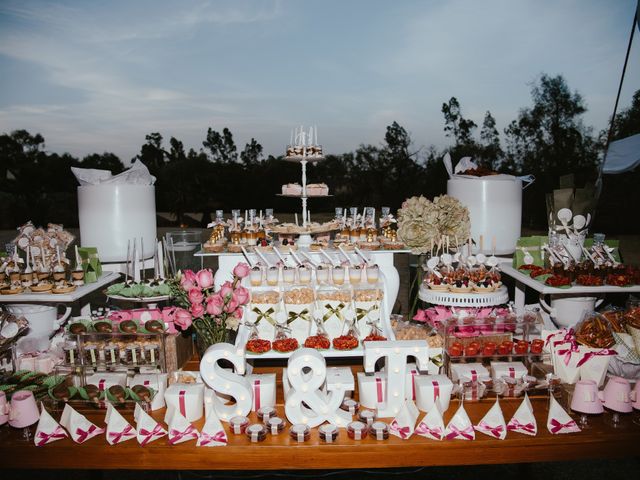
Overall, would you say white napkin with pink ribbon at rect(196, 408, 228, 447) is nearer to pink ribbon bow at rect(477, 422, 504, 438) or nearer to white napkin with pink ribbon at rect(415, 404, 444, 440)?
white napkin with pink ribbon at rect(415, 404, 444, 440)

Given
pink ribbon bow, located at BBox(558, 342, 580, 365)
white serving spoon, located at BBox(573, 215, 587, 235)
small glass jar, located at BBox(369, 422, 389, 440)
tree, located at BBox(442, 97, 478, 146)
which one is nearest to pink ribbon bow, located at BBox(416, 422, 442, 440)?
small glass jar, located at BBox(369, 422, 389, 440)

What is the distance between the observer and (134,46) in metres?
13.5

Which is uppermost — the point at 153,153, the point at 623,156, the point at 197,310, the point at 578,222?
the point at 153,153

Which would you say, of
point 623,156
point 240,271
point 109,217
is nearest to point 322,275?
point 240,271

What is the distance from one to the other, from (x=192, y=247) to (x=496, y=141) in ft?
51.4

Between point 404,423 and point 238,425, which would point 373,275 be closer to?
point 404,423

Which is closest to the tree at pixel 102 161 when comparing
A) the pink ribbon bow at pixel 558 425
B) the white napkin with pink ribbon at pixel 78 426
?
the white napkin with pink ribbon at pixel 78 426

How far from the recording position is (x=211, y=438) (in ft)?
6.09

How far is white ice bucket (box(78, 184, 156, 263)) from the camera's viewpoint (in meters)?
4.03

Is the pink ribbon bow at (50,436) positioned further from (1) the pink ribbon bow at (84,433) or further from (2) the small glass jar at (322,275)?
(2) the small glass jar at (322,275)

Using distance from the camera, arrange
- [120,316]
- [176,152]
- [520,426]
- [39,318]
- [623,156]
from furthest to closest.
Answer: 1. [176,152]
2. [623,156]
3. [39,318]
4. [120,316]
5. [520,426]

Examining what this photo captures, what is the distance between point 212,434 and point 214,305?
66 cm

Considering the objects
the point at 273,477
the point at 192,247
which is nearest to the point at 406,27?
the point at 192,247

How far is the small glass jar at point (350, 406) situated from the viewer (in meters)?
2.05
